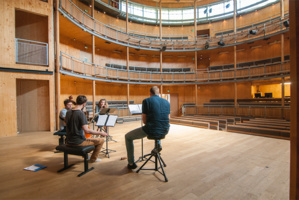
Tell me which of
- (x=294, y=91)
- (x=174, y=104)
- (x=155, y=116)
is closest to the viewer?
(x=294, y=91)

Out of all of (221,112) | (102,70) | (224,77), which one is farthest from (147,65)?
(221,112)

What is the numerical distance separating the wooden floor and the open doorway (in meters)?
3.08

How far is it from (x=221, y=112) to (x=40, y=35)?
13.6 metres

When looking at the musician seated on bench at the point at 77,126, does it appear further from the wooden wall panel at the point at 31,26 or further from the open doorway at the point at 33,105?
the wooden wall panel at the point at 31,26

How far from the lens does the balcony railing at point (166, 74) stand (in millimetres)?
9859

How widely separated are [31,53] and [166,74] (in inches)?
432

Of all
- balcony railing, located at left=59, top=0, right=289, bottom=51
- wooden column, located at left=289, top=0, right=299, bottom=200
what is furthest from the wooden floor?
balcony railing, located at left=59, top=0, right=289, bottom=51

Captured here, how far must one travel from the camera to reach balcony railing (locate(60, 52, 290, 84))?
9.86m

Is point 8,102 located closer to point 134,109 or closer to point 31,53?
point 31,53

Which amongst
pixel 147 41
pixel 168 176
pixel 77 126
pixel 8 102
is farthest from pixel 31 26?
pixel 147 41

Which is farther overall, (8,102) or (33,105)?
(33,105)

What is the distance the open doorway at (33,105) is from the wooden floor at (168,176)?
10.1ft

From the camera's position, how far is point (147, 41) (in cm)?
1538

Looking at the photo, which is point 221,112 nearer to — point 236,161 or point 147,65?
point 147,65
